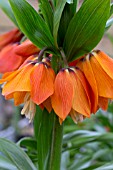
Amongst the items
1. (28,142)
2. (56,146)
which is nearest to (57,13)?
(56,146)

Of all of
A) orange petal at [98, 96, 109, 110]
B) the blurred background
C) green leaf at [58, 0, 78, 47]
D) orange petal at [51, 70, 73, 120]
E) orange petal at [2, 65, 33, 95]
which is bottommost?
the blurred background

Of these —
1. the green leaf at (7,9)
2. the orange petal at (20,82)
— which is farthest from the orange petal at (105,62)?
the green leaf at (7,9)

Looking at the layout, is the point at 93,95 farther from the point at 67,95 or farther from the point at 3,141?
the point at 3,141

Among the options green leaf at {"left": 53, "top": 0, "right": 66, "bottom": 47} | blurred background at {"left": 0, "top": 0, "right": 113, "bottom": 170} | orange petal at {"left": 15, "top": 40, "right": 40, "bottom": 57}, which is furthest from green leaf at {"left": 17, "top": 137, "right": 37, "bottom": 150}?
green leaf at {"left": 53, "top": 0, "right": 66, "bottom": 47}

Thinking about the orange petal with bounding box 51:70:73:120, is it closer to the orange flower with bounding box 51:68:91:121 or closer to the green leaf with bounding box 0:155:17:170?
the orange flower with bounding box 51:68:91:121

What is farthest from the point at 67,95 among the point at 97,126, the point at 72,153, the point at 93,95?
the point at 97,126

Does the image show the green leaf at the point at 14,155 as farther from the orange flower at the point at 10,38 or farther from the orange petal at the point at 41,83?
the orange flower at the point at 10,38

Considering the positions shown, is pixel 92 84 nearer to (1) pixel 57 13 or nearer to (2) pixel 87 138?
(1) pixel 57 13
